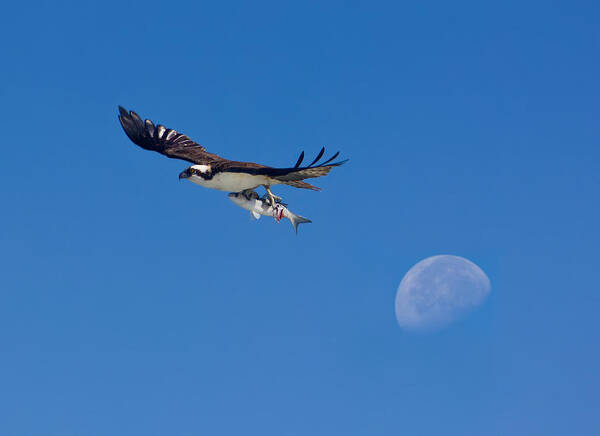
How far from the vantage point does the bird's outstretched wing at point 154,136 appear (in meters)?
48.9

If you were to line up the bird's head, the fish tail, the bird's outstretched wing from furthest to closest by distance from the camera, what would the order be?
the bird's outstretched wing < the fish tail < the bird's head

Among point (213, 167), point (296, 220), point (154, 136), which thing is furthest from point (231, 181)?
point (154, 136)

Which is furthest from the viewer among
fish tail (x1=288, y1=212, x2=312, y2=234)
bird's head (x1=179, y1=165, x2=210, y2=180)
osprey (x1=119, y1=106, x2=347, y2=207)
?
fish tail (x1=288, y1=212, x2=312, y2=234)

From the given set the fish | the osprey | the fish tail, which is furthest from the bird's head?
the fish tail

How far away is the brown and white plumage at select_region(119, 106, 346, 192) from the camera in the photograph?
42.2 meters

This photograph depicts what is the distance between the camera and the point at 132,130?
49375mm

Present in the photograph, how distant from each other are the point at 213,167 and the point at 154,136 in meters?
6.78

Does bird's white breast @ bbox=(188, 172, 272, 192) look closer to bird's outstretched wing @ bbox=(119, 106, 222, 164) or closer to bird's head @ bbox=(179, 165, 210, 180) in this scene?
bird's head @ bbox=(179, 165, 210, 180)

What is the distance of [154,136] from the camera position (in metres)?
49.3

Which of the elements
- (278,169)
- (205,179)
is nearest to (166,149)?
(205,179)

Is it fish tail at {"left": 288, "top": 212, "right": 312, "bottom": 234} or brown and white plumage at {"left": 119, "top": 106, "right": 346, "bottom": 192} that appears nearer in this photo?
brown and white plumage at {"left": 119, "top": 106, "right": 346, "bottom": 192}

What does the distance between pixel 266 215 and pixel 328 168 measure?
4774 mm

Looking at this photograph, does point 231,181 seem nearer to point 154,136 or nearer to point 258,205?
point 258,205

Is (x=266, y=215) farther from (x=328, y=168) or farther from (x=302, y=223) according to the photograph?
(x=328, y=168)
